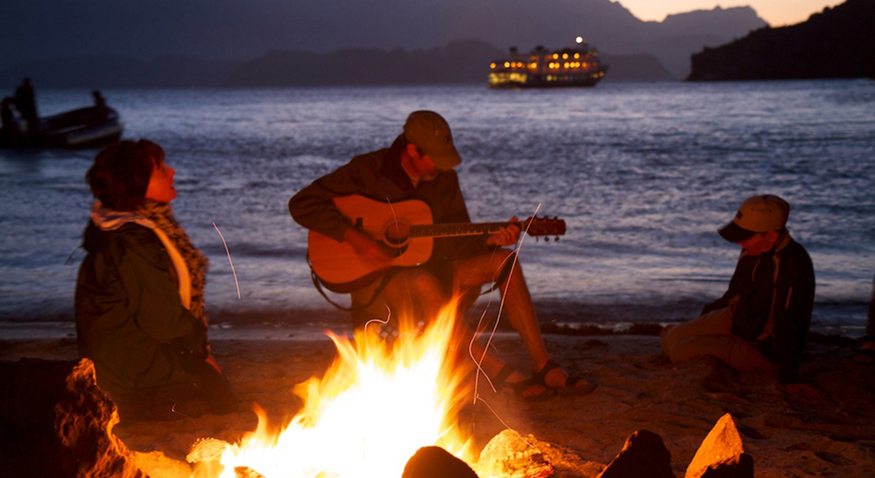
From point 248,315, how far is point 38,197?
12600mm

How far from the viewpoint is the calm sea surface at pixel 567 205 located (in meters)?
7.54

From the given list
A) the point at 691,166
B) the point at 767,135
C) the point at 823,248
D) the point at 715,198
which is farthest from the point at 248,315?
the point at 767,135

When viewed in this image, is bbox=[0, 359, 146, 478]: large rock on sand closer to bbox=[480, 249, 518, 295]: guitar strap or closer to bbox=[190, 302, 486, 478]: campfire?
bbox=[190, 302, 486, 478]: campfire

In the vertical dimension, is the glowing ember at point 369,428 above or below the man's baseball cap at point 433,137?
below

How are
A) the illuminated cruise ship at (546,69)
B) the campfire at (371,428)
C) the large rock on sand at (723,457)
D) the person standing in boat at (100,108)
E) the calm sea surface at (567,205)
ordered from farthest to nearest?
the illuminated cruise ship at (546,69) → the person standing in boat at (100,108) → the calm sea surface at (567,205) → the campfire at (371,428) → the large rock on sand at (723,457)

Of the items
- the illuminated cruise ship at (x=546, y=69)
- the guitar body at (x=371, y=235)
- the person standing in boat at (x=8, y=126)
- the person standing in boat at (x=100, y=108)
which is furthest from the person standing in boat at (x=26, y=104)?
the illuminated cruise ship at (x=546, y=69)

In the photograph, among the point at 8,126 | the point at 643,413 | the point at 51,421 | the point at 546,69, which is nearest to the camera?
the point at 51,421

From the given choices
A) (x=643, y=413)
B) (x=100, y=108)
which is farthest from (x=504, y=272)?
(x=100, y=108)

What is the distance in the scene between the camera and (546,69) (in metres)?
123

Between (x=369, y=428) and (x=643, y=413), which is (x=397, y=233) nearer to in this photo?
(x=369, y=428)

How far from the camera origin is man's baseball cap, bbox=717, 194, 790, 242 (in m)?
4.08

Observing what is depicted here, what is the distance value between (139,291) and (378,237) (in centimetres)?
145

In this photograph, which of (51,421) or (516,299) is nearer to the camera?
(51,421)

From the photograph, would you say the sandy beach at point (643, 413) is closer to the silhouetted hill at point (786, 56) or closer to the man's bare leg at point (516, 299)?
the man's bare leg at point (516, 299)
